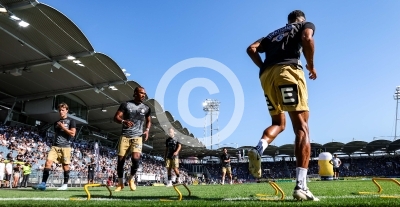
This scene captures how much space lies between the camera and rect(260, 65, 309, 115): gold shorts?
A: 3211 millimetres

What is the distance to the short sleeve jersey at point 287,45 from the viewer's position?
3.32m

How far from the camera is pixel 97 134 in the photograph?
40.5 meters

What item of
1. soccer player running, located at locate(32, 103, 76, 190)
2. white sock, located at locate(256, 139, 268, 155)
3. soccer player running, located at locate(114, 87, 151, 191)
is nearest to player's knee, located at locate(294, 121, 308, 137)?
white sock, located at locate(256, 139, 268, 155)

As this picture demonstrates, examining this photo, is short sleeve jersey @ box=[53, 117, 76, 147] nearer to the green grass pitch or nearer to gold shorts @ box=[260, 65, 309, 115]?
the green grass pitch

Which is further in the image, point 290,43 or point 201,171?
point 201,171

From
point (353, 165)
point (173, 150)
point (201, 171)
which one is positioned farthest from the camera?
point (201, 171)

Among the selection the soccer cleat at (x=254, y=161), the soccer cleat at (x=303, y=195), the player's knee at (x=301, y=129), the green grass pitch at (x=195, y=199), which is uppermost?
the player's knee at (x=301, y=129)

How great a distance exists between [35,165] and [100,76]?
700 cm

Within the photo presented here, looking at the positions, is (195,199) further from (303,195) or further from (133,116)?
(133,116)

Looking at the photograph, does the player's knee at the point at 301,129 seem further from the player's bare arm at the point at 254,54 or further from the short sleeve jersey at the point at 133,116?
the short sleeve jersey at the point at 133,116

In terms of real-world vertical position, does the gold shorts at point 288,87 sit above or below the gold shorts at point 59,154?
above

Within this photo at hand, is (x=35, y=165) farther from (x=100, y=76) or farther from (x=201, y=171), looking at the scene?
(x=201, y=171)

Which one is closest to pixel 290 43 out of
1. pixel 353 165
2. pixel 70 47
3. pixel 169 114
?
pixel 70 47

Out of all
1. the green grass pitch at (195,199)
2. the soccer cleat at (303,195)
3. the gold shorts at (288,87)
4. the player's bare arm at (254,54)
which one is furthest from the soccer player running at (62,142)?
the soccer cleat at (303,195)
